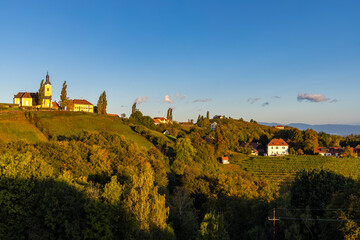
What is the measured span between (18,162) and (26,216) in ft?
18.2

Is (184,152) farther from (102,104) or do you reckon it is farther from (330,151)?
(330,151)

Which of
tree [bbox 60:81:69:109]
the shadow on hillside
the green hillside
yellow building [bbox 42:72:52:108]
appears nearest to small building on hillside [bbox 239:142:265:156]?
the green hillside

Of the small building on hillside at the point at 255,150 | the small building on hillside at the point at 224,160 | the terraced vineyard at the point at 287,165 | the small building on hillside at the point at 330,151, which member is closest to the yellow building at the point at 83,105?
the small building on hillside at the point at 255,150

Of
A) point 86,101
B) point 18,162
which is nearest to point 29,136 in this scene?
point 18,162

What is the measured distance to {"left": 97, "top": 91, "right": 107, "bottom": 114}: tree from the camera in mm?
102188

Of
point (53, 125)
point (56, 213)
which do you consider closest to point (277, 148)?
point (53, 125)

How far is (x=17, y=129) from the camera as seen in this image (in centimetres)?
5784

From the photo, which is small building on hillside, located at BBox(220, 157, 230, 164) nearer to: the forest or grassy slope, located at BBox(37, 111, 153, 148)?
grassy slope, located at BBox(37, 111, 153, 148)

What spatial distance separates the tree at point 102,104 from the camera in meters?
102

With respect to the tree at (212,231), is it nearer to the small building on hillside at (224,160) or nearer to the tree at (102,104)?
the small building on hillside at (224,160)

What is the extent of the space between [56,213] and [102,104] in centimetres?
8466

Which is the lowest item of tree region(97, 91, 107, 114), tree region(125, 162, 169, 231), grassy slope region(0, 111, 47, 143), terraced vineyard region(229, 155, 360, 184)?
terraced vineyard region(229, 155, 360, 184)

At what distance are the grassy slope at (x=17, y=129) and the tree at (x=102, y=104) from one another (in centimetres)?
3605

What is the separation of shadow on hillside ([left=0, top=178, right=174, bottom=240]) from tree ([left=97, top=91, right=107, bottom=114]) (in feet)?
264
